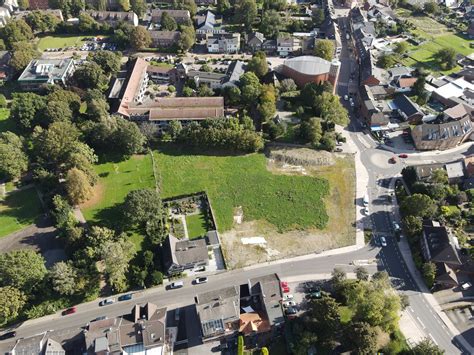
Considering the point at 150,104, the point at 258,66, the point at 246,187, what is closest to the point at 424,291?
the point at 246,187

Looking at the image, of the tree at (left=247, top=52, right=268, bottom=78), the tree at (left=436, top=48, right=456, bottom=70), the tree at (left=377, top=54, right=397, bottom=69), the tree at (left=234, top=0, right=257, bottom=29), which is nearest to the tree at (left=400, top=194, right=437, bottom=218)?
the tree at (left=247, top=52, right=268, bottom=78)

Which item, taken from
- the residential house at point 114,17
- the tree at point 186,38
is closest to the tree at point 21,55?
the residential house at point 114,17

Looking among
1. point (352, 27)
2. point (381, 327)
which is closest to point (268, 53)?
point (352, 27)

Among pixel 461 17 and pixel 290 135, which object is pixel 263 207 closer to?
pixel 290 135

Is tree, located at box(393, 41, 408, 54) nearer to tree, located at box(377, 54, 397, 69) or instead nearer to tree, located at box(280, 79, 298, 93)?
tree, located at box(377, 54, 397, 69)

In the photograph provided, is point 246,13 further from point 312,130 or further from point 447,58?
point 447,58
